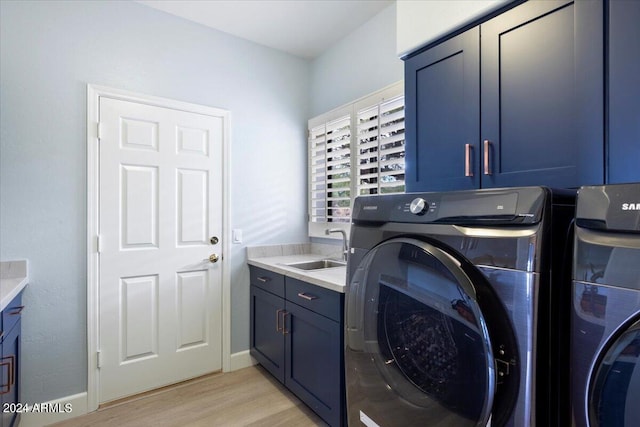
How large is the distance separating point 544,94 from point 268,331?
7.12ft

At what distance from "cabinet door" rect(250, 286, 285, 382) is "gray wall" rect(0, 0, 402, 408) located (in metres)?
0.12

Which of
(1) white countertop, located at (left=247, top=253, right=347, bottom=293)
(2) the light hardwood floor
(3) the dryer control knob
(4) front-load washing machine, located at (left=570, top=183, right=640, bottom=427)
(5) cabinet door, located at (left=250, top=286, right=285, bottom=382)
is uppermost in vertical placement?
(3) the dryer control knob

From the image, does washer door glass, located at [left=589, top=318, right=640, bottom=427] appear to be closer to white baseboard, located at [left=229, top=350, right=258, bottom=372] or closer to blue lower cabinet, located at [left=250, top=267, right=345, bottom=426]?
blue lower cabinet, located at [left=250, top=267, right=345, bottom=426]

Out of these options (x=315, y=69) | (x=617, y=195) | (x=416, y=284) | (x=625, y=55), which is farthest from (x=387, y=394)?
(x=315, y=69)

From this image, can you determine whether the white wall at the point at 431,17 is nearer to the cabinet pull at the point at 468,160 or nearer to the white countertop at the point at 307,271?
the cabinet pull at the point at 468,160

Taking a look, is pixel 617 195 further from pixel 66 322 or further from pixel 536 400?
pixel 66 322

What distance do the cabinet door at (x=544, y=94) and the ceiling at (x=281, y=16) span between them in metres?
1.27

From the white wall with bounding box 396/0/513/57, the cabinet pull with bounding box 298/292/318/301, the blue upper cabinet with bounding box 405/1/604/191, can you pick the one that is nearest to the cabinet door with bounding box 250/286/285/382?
the cabinet pull with bounding box 298/292/318/301

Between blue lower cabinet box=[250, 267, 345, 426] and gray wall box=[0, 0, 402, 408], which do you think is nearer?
blue lower cabinet box=[250, 267, 345, 426]

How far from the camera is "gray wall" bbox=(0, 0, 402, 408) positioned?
190 centimetres

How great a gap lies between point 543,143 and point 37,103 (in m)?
2.64

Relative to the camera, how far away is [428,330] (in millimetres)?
1027

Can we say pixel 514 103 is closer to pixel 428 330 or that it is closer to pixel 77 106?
pixel 428 330

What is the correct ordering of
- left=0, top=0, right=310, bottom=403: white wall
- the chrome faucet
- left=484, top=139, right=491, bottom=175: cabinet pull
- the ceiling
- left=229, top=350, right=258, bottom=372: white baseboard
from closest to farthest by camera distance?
1. left=484, top=139, right=491, bottom=175: cabinet pull
2. left=0, top=0, right=310, bottom=403: white wall
3. the ceiling
4. the chrome faucet
5. left=229, top=350, right=258, bottom=372: white baseboard
